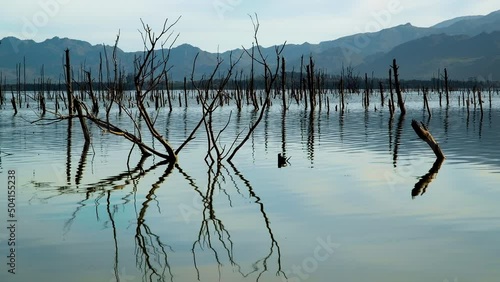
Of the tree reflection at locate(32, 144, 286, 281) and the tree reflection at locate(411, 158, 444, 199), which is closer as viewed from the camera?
the tree reflection at locate(32, 144, 286, 281)

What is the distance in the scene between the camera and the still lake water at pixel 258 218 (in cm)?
633

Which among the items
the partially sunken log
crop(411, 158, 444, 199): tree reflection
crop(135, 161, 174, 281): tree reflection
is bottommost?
crop(135, 161, 174, 281): tree reflection

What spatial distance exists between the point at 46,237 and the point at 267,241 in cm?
287

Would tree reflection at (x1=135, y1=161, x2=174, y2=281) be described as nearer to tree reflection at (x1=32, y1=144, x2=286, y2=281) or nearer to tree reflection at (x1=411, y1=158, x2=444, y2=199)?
tree reflection at (x1=32, y1=144, x2=286, y2=281)

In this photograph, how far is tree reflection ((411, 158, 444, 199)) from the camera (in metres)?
10.4

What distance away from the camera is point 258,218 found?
8.62 meters

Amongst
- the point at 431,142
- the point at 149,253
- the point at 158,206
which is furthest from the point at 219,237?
the point at 431,142

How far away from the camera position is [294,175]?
41.5 ft

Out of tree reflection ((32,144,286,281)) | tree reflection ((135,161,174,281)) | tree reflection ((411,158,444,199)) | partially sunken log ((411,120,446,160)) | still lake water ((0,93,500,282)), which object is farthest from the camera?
partially sunken log ((411,120,446,160))

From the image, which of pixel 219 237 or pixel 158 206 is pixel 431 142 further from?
pixel 219 237

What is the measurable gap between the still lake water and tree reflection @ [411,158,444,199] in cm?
10

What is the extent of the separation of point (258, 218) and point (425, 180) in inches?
179

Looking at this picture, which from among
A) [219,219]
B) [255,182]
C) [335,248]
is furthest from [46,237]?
[255,182]

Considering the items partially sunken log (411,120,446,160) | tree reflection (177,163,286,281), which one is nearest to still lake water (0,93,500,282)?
tree reflection (177,163,286,281)
